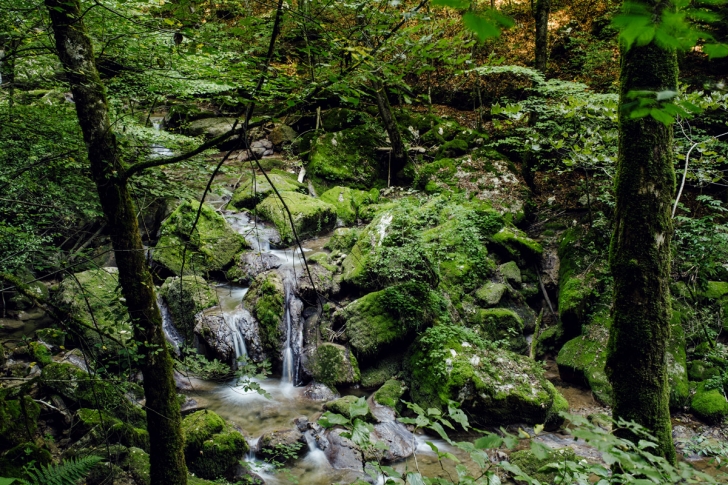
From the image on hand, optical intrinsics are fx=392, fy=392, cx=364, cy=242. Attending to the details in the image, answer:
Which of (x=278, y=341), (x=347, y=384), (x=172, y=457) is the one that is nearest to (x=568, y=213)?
(x=347, y=384)

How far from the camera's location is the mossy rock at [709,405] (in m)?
5.71

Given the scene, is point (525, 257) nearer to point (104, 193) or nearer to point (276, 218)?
point (276, 218)

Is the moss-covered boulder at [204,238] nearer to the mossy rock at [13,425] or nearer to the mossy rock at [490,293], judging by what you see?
the mossy rock at [13,425]

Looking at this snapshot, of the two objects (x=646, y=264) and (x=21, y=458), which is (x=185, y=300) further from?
(x=646, y=264)

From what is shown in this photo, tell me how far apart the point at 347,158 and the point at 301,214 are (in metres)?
3.22

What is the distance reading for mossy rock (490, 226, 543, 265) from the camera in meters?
8.77

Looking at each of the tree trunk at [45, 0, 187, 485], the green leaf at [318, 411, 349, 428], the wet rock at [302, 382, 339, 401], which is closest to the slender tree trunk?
the wet rock at [302, 382, 339, 401]

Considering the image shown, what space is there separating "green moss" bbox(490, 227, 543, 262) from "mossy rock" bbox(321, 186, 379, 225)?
367 cm

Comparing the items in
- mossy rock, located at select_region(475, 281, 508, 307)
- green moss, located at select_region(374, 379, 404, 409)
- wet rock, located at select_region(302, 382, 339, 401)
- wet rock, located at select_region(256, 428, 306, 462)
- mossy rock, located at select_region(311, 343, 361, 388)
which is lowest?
wet rock, located at select_region(256, 428, 306, 462)

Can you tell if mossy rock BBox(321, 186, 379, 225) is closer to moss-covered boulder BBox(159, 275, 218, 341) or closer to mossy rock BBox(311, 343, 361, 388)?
moss-covered boulder BBox(159, 275, 218, 341)

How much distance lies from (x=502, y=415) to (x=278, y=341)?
3.99 meters

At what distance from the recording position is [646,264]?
8.99 ft

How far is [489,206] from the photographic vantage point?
382 inches

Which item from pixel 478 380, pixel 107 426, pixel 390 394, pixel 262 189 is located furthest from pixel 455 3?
pixel 262 189
